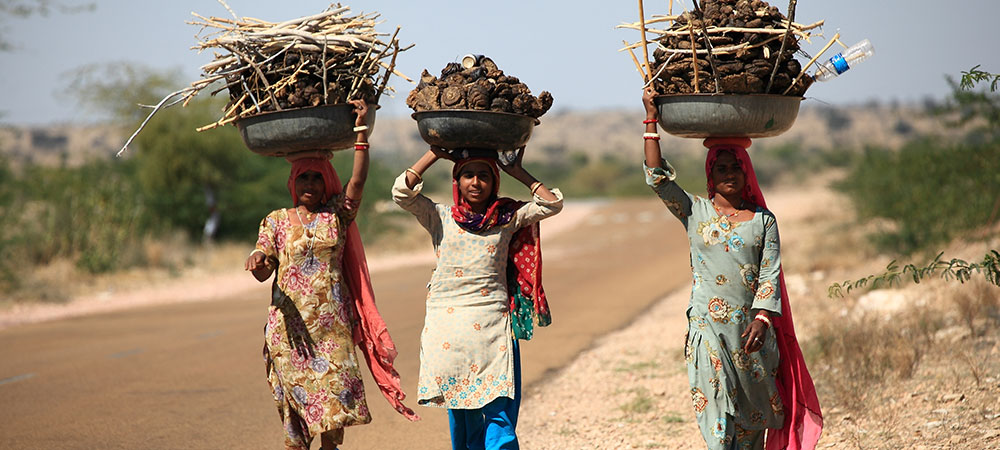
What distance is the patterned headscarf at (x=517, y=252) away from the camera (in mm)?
4629

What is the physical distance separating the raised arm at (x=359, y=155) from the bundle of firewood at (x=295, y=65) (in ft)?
0.31

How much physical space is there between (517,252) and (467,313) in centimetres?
44

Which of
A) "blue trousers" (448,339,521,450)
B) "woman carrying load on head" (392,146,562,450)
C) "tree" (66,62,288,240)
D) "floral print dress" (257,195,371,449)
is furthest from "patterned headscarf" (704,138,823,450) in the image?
"tree" (66,62,288,240)

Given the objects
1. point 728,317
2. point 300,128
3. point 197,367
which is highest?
point 300,128

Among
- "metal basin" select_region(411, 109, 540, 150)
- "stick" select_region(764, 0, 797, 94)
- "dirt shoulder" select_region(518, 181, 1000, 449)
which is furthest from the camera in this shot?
"dirt shoulder" select_region(518, 181, 1000, 449)

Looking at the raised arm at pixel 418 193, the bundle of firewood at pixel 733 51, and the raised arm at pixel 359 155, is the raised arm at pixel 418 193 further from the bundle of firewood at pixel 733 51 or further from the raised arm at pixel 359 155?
the bundle of firewood at pixel 733 51

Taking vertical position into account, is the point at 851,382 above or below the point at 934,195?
below

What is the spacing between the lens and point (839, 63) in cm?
420

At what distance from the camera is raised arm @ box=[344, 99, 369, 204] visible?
463 centimetres

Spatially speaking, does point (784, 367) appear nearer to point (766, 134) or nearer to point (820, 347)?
point (766, 134)

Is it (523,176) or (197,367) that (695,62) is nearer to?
(523,176)

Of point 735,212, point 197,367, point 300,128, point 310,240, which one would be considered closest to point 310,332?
point 310,240

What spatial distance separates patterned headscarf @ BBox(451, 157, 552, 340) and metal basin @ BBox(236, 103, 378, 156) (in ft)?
1.95

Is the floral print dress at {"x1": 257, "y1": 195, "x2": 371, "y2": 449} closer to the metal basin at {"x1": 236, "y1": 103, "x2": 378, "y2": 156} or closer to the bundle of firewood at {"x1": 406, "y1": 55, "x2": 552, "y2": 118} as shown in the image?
the metal basin at {"x1": 236, "y1": 103, "x2": 378, "y2": 156}
